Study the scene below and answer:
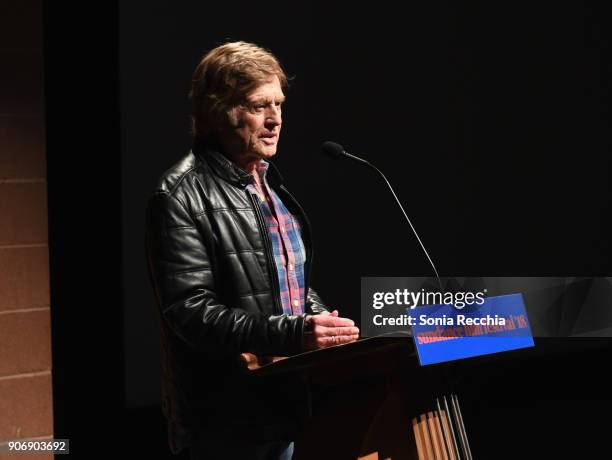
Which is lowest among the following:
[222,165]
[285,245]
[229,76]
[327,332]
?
[327,332]

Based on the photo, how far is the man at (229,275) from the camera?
1720mm

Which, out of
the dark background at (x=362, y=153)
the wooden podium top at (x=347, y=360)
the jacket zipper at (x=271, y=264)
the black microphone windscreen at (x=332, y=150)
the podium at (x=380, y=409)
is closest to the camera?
the wooden podium top at (x=347, y=360)

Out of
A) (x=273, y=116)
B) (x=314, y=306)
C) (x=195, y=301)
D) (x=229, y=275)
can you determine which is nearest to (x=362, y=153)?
(x=314, y=306)

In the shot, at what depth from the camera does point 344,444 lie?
5.53 ft

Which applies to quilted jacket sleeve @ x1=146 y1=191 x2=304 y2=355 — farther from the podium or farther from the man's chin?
the man's chin

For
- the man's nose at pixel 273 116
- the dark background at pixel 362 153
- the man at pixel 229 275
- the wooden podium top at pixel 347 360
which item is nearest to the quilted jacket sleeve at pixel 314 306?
the man at pixel 229 275

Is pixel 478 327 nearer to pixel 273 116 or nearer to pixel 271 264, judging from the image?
pixel 271 264

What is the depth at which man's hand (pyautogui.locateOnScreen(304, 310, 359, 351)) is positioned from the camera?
167 cm

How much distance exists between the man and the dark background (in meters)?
0.99

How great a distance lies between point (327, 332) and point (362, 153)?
2.11 meters

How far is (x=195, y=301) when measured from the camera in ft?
5.68

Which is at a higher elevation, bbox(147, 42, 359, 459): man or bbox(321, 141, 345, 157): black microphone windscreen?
bbox(321, 141, 345, 157): black microphone windscreen

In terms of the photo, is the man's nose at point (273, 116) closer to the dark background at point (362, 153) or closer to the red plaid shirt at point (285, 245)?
the red plaid shirt at point (285, 245)

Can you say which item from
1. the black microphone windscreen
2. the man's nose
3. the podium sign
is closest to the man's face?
the man's nose
